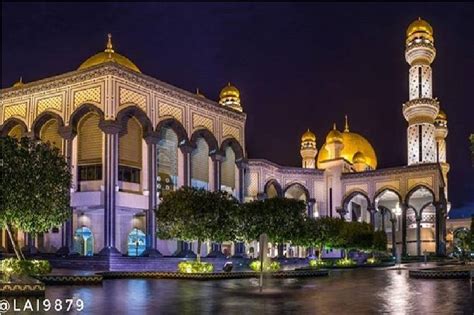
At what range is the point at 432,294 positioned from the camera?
16547 millimetres

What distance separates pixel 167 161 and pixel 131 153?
14.4ft

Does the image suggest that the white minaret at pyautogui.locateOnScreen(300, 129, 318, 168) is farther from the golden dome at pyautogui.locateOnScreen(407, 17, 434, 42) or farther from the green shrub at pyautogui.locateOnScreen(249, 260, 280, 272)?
the green shrub at pyautogui.locateOnScreen(249, 260, 280, 272)

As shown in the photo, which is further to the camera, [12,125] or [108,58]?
[108,58]

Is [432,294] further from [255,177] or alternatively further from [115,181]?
[255,177]

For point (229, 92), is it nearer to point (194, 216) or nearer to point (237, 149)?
point (237, 149)

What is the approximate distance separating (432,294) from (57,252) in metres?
25.0

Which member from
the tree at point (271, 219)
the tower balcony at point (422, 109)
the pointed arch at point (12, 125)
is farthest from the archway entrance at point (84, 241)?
the tower balcony at point (422, 109)

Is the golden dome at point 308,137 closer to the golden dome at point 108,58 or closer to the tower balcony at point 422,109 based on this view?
the tower balcony at point 422,109

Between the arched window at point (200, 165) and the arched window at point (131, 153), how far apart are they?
5866 millimetres

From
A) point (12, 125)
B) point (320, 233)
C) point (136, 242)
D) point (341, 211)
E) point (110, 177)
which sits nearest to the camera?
point (110, 177)

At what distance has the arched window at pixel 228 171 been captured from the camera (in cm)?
4809

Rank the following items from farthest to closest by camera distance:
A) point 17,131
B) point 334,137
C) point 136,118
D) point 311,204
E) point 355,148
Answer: point 355,148 → point 334,137 → point 311,204 → point 17,131 → point 136,118

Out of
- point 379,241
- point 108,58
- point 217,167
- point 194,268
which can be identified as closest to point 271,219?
point 194,268

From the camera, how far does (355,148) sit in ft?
242
